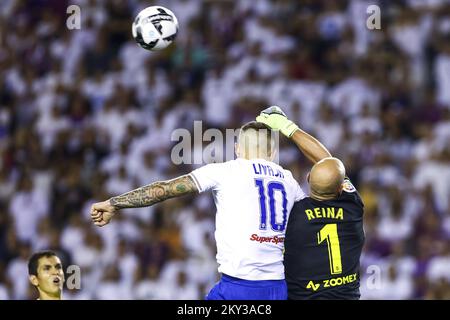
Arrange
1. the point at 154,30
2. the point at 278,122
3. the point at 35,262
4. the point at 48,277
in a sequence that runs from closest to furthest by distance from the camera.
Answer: the point at 278,122, the point at 48,277, the point at 35,262, the point at 154,30

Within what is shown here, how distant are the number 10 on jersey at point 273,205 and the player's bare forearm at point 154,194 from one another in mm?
500

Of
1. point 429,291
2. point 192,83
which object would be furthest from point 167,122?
point 429,291

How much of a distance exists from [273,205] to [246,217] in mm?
238

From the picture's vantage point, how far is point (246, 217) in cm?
801

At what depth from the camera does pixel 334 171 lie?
830cm

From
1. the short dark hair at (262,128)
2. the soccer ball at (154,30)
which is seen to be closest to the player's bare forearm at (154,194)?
the short dark hair at (262,128)

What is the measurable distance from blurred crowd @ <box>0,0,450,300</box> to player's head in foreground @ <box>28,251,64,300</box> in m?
4.68

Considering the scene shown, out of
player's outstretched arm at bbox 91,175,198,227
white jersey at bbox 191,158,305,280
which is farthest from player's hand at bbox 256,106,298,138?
player's outstretched arm at bbox 91,175,198,227

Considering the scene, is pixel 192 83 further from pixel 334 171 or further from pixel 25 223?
pixel 334 171

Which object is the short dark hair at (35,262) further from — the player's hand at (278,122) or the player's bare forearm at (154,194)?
the player's hand at (278,122)

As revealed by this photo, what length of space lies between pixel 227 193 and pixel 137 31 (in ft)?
9.16

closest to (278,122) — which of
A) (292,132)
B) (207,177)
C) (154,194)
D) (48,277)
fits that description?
(292,132)

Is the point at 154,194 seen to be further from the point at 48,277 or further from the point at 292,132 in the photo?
the point at 48,277
